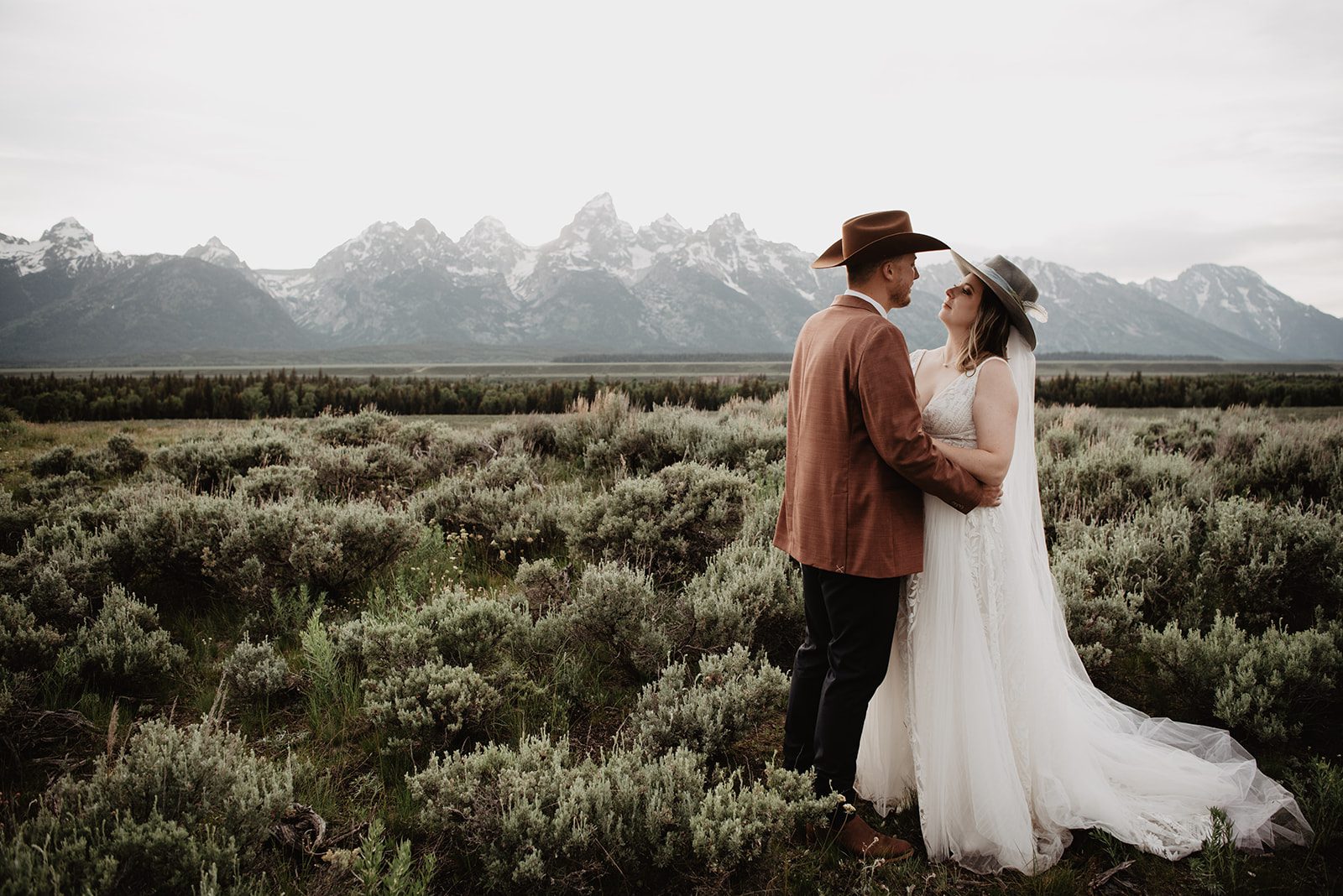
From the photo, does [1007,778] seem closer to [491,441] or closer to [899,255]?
[899,255]

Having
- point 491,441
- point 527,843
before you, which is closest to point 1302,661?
point 527,843

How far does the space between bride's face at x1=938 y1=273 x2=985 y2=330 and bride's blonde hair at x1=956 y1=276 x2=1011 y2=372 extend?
1 centimetres

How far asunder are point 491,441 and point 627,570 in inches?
299

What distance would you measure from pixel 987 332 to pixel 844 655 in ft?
5.25

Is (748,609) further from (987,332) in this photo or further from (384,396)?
(384,396)

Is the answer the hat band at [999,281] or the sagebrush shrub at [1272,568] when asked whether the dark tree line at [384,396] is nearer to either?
the sagebrush shrub at [1272,568]

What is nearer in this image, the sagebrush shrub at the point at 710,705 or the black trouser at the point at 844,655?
the black trouser at the point at 844,655

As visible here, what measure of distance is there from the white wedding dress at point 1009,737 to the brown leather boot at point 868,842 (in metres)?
0.13

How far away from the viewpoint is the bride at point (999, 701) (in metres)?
2.98

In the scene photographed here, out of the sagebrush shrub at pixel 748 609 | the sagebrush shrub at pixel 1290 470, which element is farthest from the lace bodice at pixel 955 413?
the sagebrush shrub at pixel 1290 470

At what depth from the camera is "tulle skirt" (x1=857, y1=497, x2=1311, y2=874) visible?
3.00m

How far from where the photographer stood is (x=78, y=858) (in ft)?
7.34

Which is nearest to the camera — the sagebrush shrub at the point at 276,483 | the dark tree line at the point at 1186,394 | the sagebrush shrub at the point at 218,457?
the sagebrush shrub at the point at 276,483

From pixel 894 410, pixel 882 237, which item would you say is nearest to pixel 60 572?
pixel 894 410
